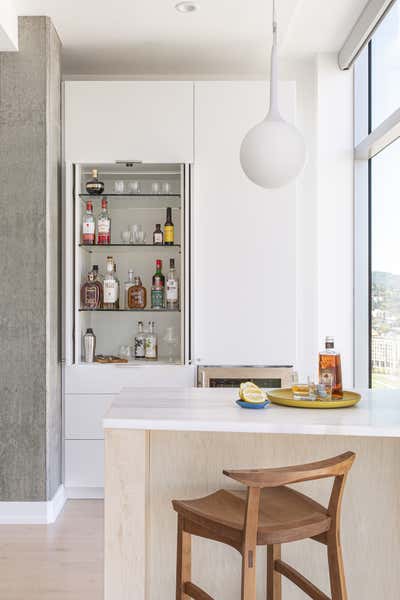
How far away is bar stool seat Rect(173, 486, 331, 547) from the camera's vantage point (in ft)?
5.90

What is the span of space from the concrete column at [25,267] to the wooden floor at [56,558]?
0.23 m

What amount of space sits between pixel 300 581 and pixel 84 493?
226 centimetres

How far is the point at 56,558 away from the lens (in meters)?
3.11

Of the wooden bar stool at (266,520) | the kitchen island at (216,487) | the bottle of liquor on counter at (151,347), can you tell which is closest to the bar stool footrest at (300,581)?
the wooden bar stool at (266,520)

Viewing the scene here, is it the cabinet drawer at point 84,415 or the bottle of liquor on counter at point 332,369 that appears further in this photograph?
the cabinet drawer at point 84,415

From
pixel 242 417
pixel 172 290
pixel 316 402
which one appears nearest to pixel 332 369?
pixel 316 402

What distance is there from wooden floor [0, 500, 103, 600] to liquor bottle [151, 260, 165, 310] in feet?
4.25

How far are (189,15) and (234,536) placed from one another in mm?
2907

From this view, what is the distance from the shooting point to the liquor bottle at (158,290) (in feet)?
13.4

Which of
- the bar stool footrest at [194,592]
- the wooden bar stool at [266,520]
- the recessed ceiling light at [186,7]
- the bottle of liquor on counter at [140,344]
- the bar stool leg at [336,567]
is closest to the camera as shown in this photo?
the wooden bar stool at [266,520]

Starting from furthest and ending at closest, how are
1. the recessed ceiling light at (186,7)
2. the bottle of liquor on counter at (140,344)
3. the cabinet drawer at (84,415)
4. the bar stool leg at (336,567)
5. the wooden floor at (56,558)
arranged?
the bottle of liquor on counter at (140,344) < the cabinet drawer at (84,415) < the recessed ceiling light at (186,7) < the wooden floor at (56,558) < the bar stool leg at (336,567)

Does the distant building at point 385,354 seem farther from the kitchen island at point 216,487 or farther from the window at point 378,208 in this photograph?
the kitchen island at point 216,487

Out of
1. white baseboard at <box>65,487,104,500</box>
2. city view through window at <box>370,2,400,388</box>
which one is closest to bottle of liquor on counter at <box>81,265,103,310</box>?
white baseboard at <box>65,487,104,500</box>

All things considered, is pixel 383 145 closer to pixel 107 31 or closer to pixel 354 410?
pixel 107 31
